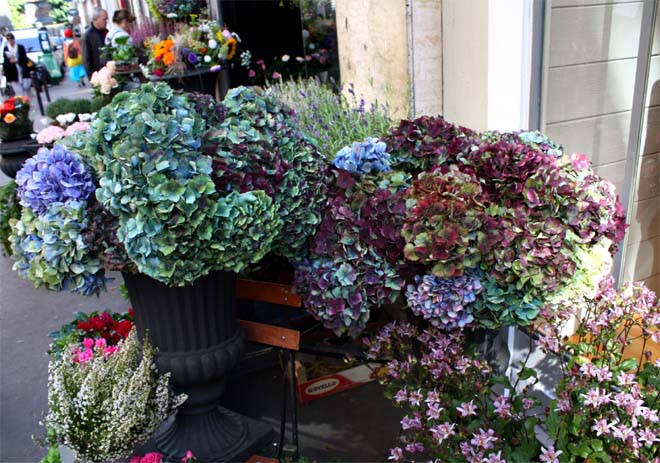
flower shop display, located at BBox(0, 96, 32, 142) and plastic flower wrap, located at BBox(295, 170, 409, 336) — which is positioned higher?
plastic flower wrap, located at BBox(295, 170, 409, 336)

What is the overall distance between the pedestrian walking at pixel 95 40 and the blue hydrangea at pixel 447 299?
7.29 m

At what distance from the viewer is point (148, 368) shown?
6.59 ft

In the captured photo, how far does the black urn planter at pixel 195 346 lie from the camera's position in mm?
2049

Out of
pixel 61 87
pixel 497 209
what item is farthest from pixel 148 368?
pixel 61 87

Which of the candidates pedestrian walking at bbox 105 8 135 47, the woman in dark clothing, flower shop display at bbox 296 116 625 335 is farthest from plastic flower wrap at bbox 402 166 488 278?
the woman in dark clothing

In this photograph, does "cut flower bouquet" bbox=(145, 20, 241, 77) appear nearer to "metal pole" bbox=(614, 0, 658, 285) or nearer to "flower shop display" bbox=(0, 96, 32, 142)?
"flower shop display" bbox=(0, 96, 32, 142)

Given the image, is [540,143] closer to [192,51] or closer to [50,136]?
[50,136]

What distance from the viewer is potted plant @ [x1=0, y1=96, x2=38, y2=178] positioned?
5.40 m

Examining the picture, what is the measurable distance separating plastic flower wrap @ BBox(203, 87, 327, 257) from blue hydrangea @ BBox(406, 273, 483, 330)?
44 centimetres

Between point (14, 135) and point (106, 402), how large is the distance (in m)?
4.58

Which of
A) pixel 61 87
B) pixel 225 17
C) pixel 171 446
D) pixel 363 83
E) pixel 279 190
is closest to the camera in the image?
pixel 279 190

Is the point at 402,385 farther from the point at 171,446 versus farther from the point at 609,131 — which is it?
the point at 609,131

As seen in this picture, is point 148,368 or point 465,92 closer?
point 148,368

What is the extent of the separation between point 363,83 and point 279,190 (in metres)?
1.97
